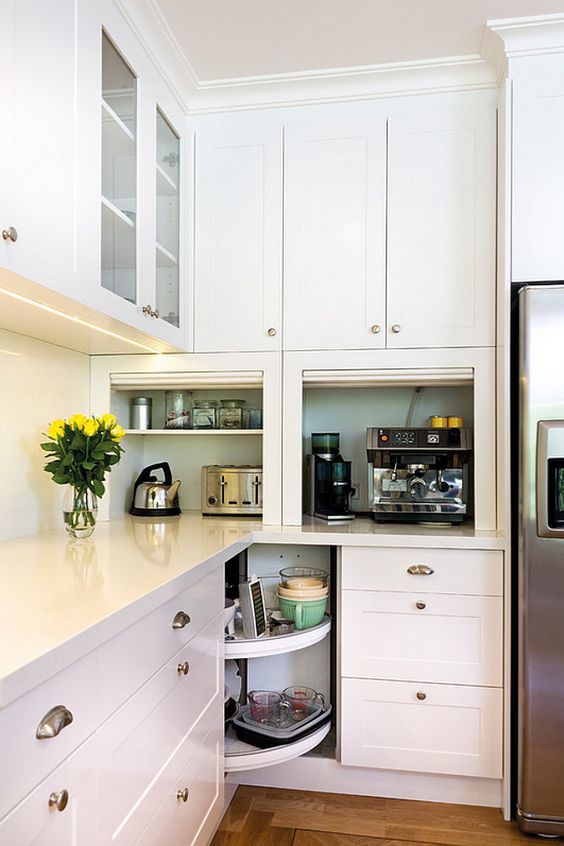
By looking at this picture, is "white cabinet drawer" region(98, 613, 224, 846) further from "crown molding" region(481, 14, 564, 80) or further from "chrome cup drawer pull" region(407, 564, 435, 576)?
"crown molding" region(481, 14, 564, 80)

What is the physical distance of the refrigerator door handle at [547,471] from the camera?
1993 millimetres

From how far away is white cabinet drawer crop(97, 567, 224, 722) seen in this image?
3.85 feet

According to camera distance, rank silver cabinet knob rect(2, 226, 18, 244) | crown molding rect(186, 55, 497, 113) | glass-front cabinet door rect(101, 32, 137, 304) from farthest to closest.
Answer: crown molding rect(186, 55, 497, 113)
glass-front cabinet door rect(101, 32, 137, 304)
silver cabinet knob rect(2, 226, 18, 244)

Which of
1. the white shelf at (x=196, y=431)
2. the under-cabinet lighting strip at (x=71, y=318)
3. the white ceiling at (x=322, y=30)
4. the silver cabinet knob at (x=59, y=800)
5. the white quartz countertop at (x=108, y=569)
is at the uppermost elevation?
the white ceiling at (x=322, y=30)

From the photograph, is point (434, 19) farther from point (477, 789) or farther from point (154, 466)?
point (477, 789)

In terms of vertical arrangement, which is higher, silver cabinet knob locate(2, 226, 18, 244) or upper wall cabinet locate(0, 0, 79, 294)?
upper wall cabinet locate(0, 0, 79, 294)

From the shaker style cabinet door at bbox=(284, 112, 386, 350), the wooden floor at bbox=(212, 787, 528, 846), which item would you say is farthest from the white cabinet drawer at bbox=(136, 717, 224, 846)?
the shaker style cabinet door at bbox=(284, 112, 386, 350)

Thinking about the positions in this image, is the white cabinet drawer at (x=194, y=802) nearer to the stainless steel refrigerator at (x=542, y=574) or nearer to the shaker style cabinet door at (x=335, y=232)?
the stainless steel refrigerator at (x=542, y=574)

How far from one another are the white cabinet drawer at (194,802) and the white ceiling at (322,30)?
2063mm

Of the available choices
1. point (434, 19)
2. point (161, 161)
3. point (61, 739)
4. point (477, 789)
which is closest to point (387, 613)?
point (477, 789)

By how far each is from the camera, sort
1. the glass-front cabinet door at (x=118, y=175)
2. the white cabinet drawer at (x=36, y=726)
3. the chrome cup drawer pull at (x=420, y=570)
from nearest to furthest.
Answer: the white cabinet drawer at (x=36, y=726), the glass-front cabinet door at (x=118, y=175), the chrome cup drawer pull at (x=420, y=570)

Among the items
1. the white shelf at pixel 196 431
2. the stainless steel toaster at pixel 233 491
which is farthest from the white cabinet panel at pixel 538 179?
the stainless steel toaster at pixel 233 491

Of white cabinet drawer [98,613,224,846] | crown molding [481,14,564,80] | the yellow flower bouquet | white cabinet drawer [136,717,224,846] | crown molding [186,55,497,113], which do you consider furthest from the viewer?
crown molding [186,55,497,113]

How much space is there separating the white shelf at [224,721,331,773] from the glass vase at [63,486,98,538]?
0.80 m
